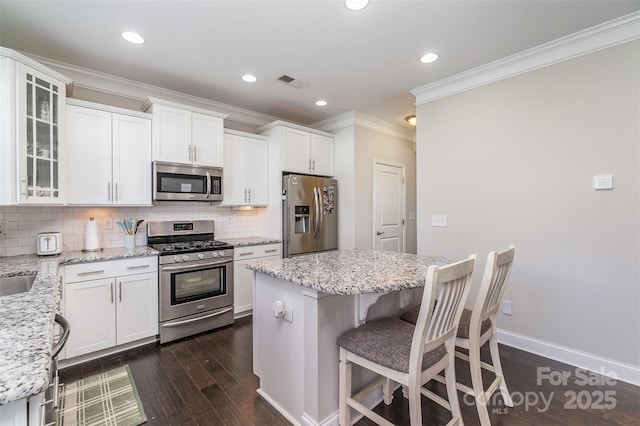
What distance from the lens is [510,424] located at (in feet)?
5.76

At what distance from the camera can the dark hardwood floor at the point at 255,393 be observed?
182 centimetres

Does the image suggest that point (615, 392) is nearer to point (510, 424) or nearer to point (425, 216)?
point (510, 424)

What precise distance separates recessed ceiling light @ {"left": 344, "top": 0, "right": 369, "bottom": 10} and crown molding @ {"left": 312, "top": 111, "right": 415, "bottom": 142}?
2140 millimetres

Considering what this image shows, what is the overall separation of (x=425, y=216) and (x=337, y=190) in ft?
4.69

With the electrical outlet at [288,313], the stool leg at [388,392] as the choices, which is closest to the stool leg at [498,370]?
the stool leg at [388,392]

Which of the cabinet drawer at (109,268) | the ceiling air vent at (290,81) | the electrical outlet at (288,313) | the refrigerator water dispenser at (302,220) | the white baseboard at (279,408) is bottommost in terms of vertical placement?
the white baseboard at (279,408)

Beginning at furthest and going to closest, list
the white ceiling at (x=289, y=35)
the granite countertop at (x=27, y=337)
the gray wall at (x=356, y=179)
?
the gray wall at (x=356, y=179), the white ceiling at (x=289, y=35), the granite countertop at (x=27, y=337)

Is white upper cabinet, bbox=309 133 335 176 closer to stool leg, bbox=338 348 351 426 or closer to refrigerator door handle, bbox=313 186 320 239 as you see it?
refrigerator door handle, bbox=313 186 320 239

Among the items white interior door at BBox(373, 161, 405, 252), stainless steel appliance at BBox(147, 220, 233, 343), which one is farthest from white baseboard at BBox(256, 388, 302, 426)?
white interior door at BBox(373, 161, 405, 252)

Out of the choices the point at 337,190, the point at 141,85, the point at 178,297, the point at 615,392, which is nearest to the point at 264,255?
the point at 178,297

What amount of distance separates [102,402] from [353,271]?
1924 millimetres

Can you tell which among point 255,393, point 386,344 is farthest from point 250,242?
point 386,344

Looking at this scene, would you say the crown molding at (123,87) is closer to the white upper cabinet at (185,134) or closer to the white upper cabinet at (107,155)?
the white upper cabinet at (185,134)

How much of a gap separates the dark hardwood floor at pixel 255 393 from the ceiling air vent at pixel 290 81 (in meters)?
2.76
